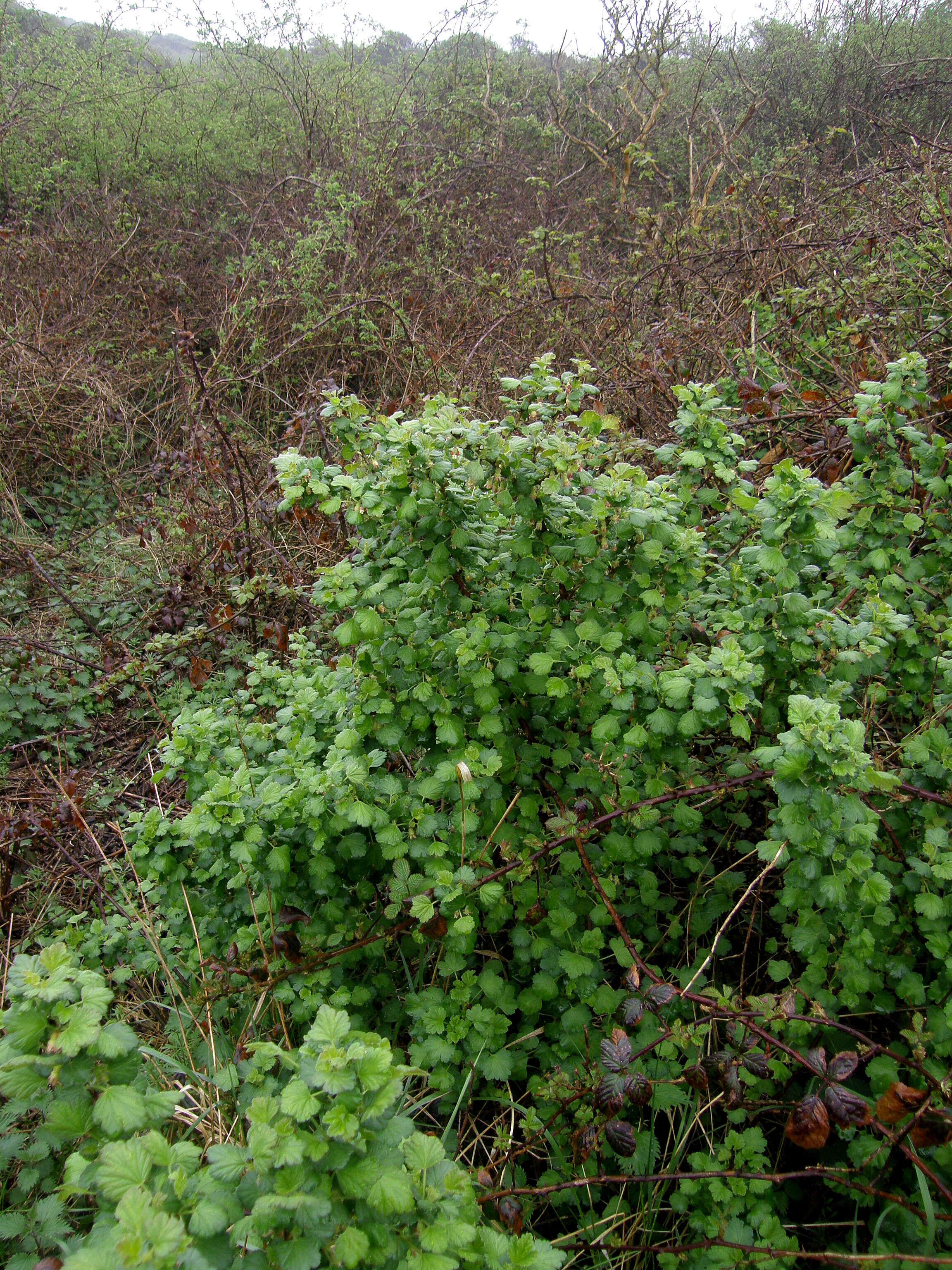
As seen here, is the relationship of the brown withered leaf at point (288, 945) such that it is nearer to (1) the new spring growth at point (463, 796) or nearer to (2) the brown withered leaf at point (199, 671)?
(1) the new spring growth at point (463, 796)

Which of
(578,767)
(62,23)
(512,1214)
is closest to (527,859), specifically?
(578,767)

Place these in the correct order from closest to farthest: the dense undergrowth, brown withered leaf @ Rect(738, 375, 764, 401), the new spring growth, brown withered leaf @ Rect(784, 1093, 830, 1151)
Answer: the dense undergrowth < brown withered leaf @ Rect(784, 1093, 830, 1151) < the new spring growth < brown withered leaf @ Rect(738, 375, 764, 401)

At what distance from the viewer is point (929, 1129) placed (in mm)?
1515

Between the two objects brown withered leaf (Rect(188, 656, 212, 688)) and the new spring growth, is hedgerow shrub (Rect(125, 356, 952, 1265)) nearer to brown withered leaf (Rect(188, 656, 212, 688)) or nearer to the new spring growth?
the new spring growth

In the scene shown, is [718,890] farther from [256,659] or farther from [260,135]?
[260,135]

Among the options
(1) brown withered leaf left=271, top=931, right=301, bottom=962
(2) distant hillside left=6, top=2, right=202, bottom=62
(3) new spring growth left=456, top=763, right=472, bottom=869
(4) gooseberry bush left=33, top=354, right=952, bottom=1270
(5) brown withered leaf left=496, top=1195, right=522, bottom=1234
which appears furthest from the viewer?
(2) distant hillside left=6, top=2, right=202, bottom=62

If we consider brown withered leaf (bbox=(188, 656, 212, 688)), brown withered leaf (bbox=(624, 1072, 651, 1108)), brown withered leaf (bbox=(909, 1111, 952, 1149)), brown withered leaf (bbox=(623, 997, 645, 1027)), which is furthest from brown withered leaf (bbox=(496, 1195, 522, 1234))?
brown withered leaf (bbox=(188, 656, 212, 688))

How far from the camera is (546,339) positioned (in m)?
5.69

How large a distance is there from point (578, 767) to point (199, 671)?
2254mm

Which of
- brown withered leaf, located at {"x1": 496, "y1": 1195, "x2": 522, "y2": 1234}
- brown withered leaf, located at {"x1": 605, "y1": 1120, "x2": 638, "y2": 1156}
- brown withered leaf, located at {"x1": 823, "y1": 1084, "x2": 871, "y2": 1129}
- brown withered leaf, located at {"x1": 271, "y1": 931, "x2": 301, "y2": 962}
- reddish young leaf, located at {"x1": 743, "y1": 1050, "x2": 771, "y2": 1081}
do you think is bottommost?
brown withered leaf, located at {"x1": 496, "y1": 1195, "x2": 522, "y2": 1234}

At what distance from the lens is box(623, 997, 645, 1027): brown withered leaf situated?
1.68 meters

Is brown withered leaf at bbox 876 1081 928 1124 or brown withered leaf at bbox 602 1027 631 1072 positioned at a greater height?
brown withered leaf at bbox 876 1081 928 1124

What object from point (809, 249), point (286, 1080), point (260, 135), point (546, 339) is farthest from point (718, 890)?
point (260, 135)

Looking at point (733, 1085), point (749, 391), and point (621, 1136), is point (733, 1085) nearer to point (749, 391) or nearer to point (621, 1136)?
point (621, 1136)
